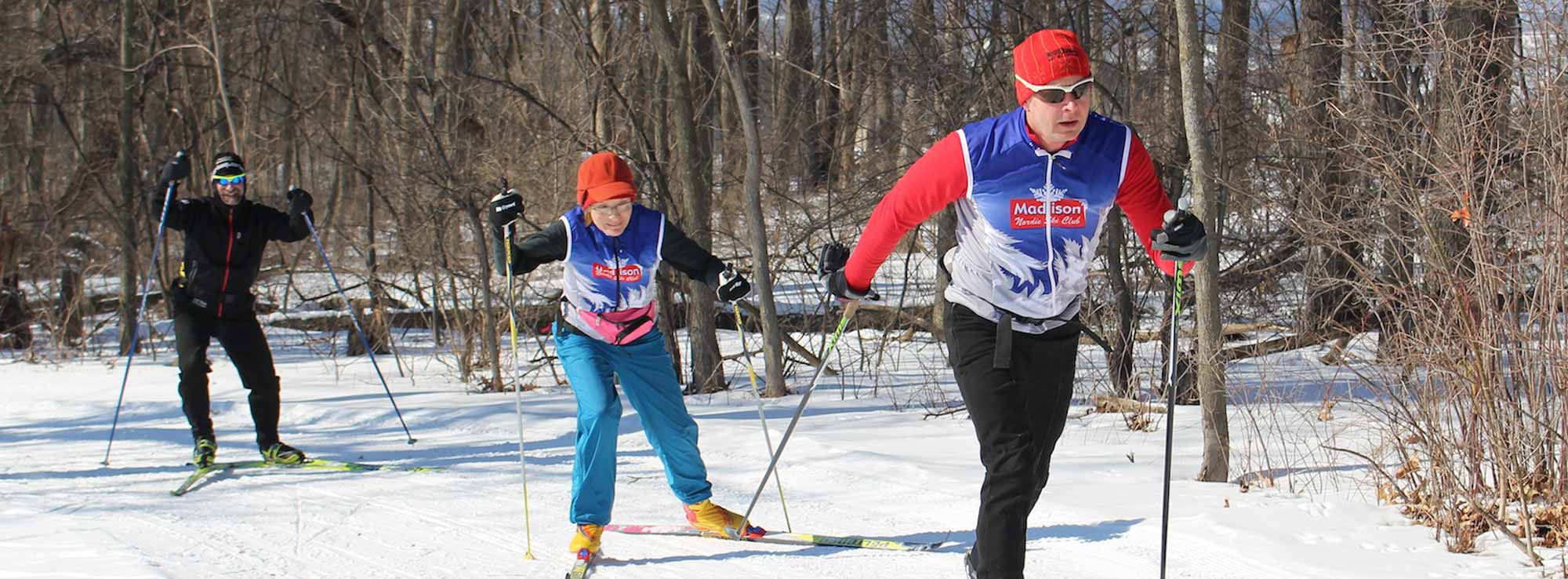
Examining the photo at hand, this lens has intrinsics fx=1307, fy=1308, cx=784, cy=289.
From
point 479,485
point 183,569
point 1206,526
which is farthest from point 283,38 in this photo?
point 1206,526

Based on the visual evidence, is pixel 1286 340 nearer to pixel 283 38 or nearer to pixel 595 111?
pixel 595 111

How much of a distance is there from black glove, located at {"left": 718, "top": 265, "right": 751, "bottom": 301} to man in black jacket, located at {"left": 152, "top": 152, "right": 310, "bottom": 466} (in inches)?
133

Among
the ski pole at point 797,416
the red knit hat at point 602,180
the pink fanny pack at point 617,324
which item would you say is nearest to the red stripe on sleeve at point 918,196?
the ski pole at point 797,416

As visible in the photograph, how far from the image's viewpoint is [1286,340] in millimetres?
8836

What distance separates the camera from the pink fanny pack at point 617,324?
5.48 m

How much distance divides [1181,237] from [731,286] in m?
2.24

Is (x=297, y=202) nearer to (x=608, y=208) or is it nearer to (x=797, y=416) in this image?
(x=608, y=208)

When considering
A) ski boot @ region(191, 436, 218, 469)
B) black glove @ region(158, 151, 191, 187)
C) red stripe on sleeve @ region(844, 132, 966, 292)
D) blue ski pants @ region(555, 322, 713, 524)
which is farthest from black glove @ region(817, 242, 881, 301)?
black glove @ region(158, 151, 191, 187)

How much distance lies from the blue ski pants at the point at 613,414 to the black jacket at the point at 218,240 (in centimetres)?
295

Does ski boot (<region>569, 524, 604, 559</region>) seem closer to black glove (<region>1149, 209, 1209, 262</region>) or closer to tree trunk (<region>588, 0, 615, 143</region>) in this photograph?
black glove (<region>1149, 209, 1209, 262</region>)

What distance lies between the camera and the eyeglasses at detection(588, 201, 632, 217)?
5367 millimetres

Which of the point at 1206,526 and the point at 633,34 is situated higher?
the point at 633,34

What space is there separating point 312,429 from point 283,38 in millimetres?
8775

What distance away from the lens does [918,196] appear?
391 cm
